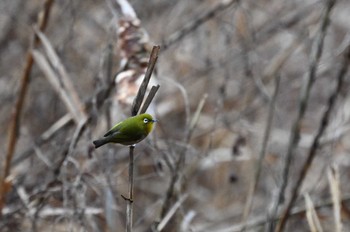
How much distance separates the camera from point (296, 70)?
348 centimetres

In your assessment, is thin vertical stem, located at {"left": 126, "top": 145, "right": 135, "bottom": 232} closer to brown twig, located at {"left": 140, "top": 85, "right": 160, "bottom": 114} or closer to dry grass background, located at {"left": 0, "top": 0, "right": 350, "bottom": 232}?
brown twig, located at {"left": 140, "top": 85, "right": 160, "bottom": 114}

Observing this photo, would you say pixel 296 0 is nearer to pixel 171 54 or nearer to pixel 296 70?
pixel 296 70

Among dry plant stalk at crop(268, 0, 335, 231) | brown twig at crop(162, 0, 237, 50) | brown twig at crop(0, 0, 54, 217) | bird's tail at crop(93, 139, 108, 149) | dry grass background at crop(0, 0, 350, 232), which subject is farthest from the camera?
dry grass background at crop(0, 0, 350, 232)

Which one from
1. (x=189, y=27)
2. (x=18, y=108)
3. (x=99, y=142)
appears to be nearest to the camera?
(x=99, y=142)

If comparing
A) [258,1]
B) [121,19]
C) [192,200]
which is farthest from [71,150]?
[258,1]

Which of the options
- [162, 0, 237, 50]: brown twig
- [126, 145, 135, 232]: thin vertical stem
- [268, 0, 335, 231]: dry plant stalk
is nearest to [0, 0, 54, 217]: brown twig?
[162, 0, 237, 50]: brown twig

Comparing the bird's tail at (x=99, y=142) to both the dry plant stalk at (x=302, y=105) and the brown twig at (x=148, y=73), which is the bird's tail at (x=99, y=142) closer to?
the brown twig at (x=148, y=73)

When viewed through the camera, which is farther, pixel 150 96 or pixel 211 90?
pixel 211 90

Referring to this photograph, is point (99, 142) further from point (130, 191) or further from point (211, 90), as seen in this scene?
point (211, 90)

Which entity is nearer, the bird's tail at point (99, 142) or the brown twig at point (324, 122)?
the bird's tail at point (99, 142)

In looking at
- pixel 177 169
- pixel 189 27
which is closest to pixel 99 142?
pixel 177 169

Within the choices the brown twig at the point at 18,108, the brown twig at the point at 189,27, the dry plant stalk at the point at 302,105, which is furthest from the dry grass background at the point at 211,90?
the dry plant stalk at the point at 302,105

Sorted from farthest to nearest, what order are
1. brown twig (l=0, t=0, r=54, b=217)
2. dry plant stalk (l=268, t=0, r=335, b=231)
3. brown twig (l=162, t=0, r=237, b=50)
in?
brown twig (l=162, t=0, r=237, b=50) < brown twig (l=0, t=0, r=54, b=217) < dry plant stalk (l=268, t=0, r=335, b=231)

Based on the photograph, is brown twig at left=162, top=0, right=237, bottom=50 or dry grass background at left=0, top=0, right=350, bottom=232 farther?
dry grass background at left=0, top=0, right=350, bottom=232
